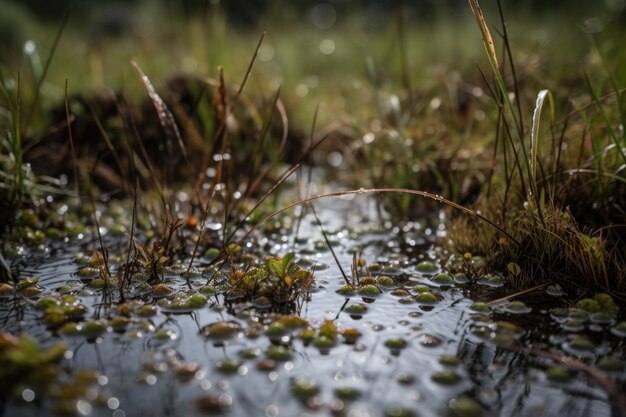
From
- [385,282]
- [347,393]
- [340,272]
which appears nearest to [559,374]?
[347,393]

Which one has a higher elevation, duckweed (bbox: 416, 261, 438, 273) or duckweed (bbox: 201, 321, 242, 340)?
duckweed (bbox: 416, 261, 438, 273)

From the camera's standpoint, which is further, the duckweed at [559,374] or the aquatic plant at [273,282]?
the aquatic plant at [273,282]

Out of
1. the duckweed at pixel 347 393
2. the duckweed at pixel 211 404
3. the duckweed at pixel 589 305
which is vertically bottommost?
the duckweed at pixel 211 404

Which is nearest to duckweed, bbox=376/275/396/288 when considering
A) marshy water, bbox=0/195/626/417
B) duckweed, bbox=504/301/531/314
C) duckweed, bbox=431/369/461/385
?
marshy water, bbox=0/195/626/417

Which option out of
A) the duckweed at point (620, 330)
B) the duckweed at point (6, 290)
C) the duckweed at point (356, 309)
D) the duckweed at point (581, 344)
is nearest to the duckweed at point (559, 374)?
the duckweed at point (581, 344)

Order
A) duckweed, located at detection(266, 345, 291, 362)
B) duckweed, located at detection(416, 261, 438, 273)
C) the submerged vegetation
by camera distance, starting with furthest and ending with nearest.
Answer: duckweed, located at detection(416, 261, 438, 273) → duckweed, located at detection(266, 345, 291, 362) → the submerged vegetation

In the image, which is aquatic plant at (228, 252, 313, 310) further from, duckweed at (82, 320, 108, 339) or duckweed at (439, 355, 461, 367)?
duckweed at (439, 355, 461, 367)

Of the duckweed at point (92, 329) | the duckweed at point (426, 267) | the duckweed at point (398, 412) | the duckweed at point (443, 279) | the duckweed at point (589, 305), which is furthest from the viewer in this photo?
the duckweed at point (426, 267)

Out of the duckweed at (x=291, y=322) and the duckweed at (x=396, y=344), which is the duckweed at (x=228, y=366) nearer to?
the duckweed at (x=291, y=322)

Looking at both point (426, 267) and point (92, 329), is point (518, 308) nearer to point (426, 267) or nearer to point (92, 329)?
point (426, 267)
